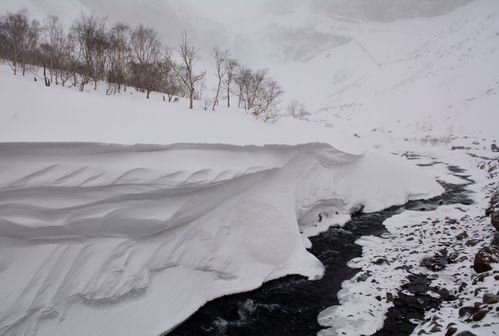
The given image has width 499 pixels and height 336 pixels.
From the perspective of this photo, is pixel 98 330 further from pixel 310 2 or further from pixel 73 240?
pixel 310 2

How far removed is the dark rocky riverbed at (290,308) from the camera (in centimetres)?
569

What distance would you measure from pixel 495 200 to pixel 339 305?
7480mm

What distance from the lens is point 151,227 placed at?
616 centimetres

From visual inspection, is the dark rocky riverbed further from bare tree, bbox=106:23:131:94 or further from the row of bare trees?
bare tree, bbox=106:23:131:94

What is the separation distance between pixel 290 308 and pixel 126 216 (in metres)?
3.87

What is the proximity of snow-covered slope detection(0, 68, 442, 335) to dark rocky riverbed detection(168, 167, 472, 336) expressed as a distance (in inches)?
11.8

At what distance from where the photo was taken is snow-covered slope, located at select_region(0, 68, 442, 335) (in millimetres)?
5082

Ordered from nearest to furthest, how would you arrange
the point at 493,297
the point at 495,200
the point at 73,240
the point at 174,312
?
the point at 493,297 < the point at 73,240 < the point at 174,312 < the point at 495,200

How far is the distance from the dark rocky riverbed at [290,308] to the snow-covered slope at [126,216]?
30cm

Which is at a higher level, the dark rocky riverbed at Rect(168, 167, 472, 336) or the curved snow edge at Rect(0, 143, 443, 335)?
the curved snow edge at Rect(0, 143, 443, 335)

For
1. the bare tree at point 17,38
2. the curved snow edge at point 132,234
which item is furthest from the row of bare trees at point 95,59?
the curved snow edge at point 132,234

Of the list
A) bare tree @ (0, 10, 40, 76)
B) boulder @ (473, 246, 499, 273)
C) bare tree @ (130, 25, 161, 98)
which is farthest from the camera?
bare tree @ (130, 25, 161, 98)

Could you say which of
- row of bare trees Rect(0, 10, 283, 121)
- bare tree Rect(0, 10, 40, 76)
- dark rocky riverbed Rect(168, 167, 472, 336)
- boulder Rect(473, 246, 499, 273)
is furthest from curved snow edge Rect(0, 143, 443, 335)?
bare tree Rect(0, 10, 40, 76)

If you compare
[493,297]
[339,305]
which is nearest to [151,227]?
[339,305]
